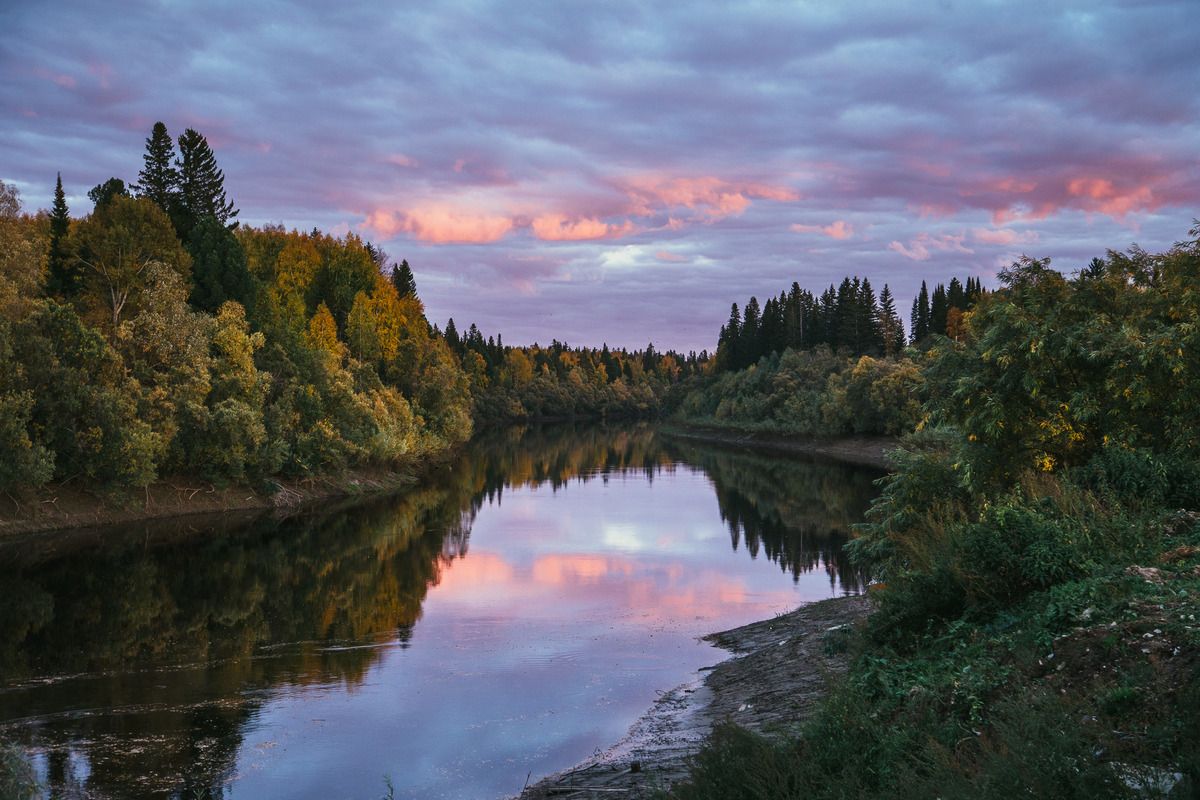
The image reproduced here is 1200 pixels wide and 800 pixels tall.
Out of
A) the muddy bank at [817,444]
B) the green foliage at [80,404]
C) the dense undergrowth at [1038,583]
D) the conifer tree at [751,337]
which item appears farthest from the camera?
the conifer tree at [751,337]

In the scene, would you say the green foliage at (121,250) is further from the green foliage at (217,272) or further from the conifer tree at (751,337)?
the conifer tree at (751,337)

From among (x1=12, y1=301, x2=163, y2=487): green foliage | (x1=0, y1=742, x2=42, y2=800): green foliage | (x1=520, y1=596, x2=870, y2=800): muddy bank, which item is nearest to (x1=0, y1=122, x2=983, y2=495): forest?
(x1=12, y1=301, x2=163, y2=487): green foliage

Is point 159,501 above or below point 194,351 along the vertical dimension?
below

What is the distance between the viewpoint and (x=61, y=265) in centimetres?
6306

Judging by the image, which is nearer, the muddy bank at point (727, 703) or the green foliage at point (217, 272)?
the muddy bank at point (727, 703)

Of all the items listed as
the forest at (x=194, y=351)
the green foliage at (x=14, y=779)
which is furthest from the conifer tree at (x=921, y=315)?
the green foliage at (x=14, y=779)

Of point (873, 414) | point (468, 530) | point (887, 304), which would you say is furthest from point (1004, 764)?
point (887, 304)

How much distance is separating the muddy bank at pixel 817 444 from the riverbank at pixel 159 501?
141 feet

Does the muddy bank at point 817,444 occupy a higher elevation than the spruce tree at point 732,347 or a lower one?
lower

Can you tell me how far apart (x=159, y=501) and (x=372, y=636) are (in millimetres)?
28125

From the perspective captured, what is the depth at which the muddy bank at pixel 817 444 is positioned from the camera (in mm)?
87812

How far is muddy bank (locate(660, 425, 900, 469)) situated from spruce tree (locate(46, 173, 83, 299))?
204ft

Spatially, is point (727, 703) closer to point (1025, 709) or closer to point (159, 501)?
point (1025, 709)

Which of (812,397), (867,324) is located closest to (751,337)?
(867,324)
